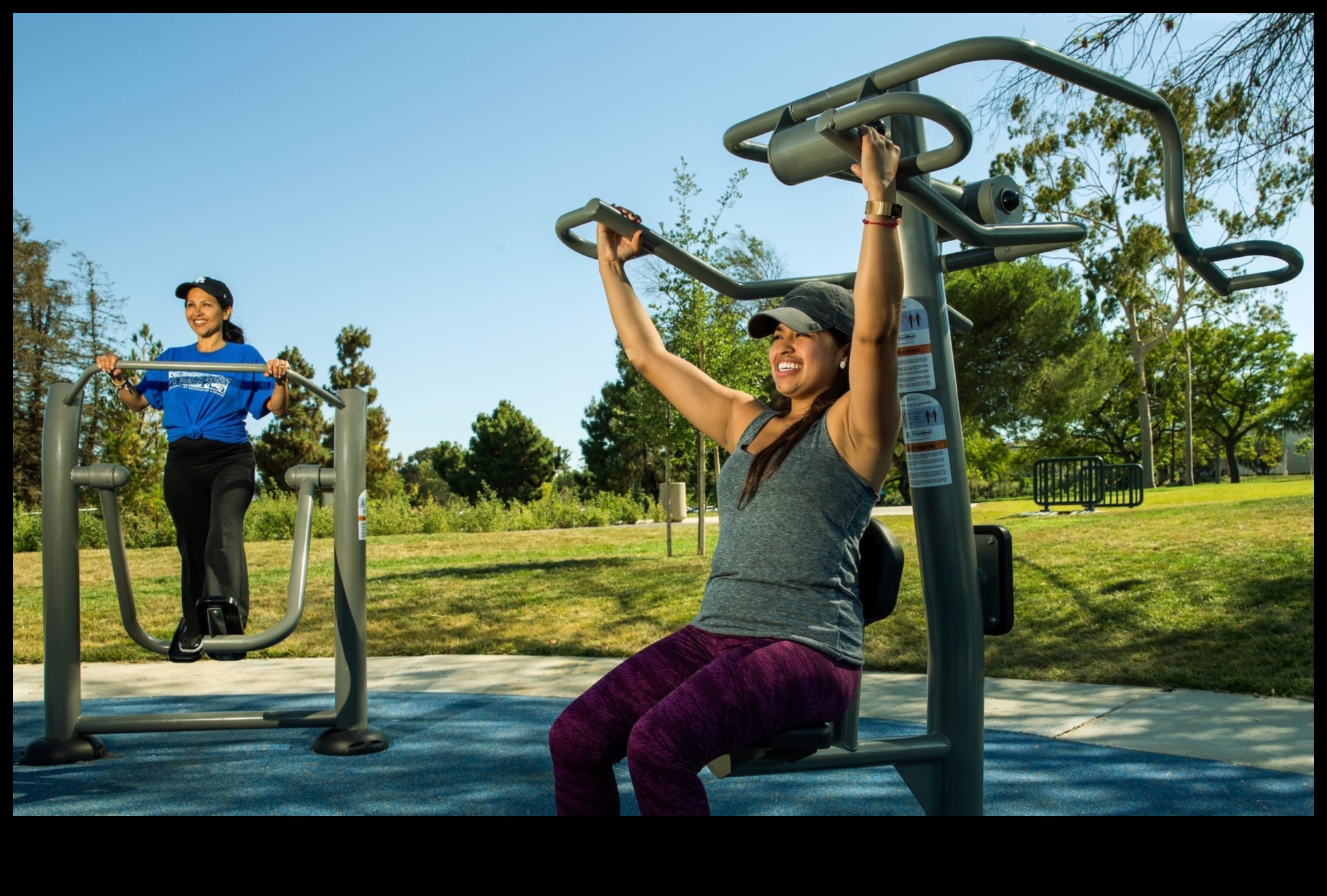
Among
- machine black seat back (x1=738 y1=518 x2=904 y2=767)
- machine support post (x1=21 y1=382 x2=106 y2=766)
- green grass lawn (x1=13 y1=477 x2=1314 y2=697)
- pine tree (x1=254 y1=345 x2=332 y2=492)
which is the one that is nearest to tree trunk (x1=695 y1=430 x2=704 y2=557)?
green grass lawn (x1=13 y1=477 x2=1314 y2=697)

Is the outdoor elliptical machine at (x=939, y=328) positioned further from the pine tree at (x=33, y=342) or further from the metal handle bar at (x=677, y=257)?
the pine tree at (x=33, y=342)

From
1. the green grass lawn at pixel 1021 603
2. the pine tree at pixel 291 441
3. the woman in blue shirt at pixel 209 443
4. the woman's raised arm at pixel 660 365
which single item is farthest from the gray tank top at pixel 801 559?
the pine tree at pixel 291 441

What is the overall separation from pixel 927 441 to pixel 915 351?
0.18 m

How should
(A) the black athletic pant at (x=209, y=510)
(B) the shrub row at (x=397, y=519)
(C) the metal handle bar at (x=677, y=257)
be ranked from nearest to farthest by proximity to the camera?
(C) the metal handle bar at (x=677, y=257)
(A) the black athletic pant at (x=209, y=510)
(B) the shrub row at (x=397, y=519)

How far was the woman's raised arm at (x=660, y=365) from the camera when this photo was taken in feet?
6.87

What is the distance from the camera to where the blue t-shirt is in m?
3.81

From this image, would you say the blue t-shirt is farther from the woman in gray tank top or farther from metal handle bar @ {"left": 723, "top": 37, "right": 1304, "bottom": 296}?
the woman in gray tank top

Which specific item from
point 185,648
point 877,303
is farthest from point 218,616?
point 877,303

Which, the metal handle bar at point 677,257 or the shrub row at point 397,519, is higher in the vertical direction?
the metal handle bar at point 677,257

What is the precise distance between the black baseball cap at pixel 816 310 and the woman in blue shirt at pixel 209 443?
7.91ft

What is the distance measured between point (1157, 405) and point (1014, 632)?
1292 inches

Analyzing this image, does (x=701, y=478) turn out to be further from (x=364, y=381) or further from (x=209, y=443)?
(x=364, y=381)

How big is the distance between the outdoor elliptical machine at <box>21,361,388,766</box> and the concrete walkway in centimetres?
71
